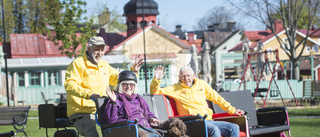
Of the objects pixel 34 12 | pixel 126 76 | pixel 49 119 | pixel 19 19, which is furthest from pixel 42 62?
pixel 19 19

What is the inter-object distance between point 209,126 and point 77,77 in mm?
1947

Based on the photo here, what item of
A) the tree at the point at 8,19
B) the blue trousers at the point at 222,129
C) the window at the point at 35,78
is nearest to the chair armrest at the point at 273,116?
the blue trousers at the point at 222,129

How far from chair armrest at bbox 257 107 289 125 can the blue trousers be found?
127cm

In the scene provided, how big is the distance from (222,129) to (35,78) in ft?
82.8

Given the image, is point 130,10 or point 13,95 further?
point 130,10

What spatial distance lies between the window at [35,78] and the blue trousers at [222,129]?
25068mm

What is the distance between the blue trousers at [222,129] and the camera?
6672 millimetres

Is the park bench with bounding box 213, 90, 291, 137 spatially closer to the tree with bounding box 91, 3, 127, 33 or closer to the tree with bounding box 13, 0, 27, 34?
the tree with bounding box 91, 3, 127, 33

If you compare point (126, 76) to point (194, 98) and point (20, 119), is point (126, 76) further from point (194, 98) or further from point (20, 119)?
point (20, 119)

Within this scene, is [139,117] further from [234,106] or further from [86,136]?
[234,106]

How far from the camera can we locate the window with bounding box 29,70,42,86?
30547mm

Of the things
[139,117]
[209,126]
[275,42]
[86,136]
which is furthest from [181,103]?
[275,42]

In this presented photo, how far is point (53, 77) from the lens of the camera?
30547 millimetres

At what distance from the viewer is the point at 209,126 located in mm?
6688
